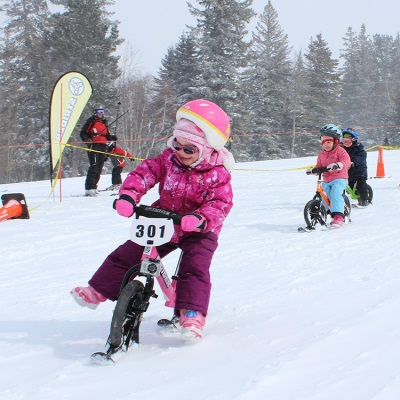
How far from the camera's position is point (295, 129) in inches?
1799

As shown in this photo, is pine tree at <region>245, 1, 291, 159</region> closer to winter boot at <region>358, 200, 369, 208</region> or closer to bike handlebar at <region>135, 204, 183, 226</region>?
winter boot at <region>358, 200, 369, 208</region>

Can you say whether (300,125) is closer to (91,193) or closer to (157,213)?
(91,193)

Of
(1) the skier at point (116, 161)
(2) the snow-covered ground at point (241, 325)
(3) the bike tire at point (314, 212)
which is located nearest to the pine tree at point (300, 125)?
(1) the skier at point (116, 161)

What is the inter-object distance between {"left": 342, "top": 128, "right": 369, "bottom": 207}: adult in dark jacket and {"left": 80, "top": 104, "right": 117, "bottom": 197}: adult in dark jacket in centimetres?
520

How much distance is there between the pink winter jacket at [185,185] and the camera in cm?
324

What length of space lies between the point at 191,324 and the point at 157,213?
2.12 feet

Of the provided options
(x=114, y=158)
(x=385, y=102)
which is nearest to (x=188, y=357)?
(x=114, y=158)

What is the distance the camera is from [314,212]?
7340 millimetres

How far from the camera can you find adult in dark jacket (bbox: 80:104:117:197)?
11766 millimetres

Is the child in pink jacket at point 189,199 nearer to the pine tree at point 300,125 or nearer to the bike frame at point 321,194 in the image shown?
the bike frame at point 321,194

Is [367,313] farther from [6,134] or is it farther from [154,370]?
[6,134]

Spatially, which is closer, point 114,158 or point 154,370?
point 154,370

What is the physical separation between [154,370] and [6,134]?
3604 centimetres

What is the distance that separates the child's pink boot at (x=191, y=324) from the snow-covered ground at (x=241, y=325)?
0.32ft
